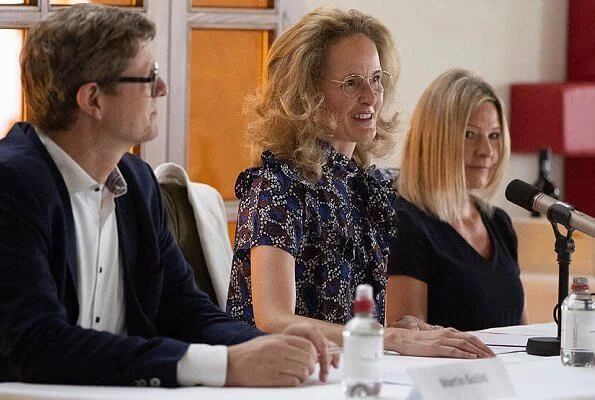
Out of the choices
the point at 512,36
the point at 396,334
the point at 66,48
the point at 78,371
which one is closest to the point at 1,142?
the point at 66,48

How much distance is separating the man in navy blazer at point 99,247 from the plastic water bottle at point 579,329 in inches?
21.0

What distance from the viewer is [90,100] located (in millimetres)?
2318

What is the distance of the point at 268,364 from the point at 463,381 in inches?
12.5

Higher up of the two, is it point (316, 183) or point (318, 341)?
point (316, 183)

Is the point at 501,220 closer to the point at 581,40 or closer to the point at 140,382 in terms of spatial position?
the point at 140,382

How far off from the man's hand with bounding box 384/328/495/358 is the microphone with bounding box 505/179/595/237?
300mm

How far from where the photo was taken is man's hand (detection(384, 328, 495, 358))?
2615mm

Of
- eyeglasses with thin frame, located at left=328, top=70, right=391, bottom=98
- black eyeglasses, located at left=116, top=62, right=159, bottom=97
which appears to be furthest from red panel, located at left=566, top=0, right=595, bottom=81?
black eyeglasses, located at left=116, top=62, right=159, bottom=97

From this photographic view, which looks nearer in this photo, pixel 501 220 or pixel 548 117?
pixel 501 220

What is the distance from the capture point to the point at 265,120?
3.06 metres

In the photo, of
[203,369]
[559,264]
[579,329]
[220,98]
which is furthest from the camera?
[220,98]

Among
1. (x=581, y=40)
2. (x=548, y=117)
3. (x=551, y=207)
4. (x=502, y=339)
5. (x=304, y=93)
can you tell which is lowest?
(x=502, y=339)

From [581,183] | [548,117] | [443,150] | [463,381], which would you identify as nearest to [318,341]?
[463,381]

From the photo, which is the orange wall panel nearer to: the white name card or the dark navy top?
the dark navy top
